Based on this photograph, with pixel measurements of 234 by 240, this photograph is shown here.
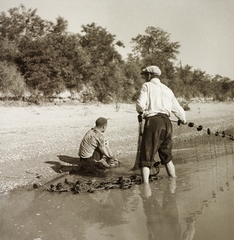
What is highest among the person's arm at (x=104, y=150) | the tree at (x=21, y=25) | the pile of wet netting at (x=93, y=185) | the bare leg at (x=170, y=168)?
the tree at (x=21, y=25)

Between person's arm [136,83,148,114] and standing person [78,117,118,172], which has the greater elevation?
person's arm [136,83,148,114]

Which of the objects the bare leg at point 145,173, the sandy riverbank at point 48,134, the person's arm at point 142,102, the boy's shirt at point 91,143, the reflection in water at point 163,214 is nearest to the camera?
the reflection in water at point 163,214

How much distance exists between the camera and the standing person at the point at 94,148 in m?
4.57

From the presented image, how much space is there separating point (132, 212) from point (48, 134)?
508 cm

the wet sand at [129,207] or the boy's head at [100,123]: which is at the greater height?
the boy's head at [100,123]

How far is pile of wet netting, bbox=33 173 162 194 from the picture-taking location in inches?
147

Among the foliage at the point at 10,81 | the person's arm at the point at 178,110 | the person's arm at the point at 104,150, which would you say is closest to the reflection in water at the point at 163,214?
the person's arm at the point at 178,110

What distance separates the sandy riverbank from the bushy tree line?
1.26 metres

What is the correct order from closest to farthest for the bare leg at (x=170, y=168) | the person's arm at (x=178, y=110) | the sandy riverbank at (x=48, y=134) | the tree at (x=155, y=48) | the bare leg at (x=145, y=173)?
the bare leg at (x=145, y=173) → the person's arm at (x=178, y=110) → the bare leg at (x=170, y=168) → the sandy riverbank at (x=48, y=134) → the tree at (x=155, y=48)

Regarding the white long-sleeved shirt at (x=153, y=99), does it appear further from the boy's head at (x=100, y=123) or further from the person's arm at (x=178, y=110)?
the boy's head at (x=100, y=123)

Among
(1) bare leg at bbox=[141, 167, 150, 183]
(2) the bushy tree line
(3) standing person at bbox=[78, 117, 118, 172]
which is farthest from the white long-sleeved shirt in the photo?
(2) the bushy tree line

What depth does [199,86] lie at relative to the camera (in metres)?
26.8

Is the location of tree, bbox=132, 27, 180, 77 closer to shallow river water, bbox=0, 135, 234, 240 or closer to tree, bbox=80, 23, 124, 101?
tree, bbox=80, 23, 124, 101

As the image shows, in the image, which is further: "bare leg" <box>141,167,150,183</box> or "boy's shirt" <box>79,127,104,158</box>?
"boy's shirt" <box>79,127,104,158</box>
